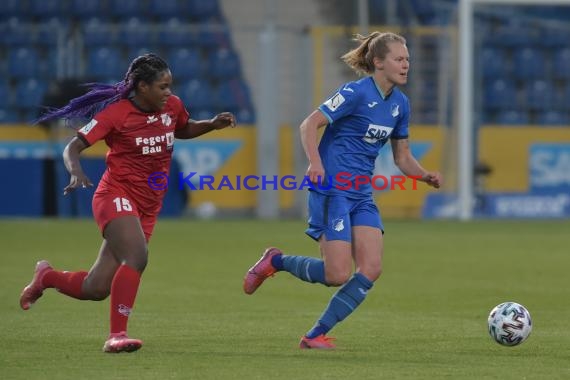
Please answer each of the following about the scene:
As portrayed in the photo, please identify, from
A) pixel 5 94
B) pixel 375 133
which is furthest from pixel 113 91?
pixel 5 94

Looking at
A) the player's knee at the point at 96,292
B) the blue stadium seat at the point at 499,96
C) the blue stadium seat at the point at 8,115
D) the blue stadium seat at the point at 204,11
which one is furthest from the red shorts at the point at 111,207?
the blue stadium seat at the point at 499,96

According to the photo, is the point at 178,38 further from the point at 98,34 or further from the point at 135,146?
the point at 135,146

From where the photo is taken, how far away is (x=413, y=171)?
846cm

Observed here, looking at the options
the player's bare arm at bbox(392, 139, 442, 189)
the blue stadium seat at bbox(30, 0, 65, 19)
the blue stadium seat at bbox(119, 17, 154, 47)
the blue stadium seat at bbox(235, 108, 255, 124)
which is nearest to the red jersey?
the player's bare arm at bbox(392, 139, 442, 189)

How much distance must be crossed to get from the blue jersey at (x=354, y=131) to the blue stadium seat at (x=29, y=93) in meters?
16.8

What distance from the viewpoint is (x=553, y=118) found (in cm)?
2586

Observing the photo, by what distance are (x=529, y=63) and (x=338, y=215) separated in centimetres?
1950

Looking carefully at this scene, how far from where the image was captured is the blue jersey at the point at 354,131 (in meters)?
8.09

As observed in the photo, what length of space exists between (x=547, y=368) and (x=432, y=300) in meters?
4.18

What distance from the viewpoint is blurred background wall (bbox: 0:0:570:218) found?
2358 cm

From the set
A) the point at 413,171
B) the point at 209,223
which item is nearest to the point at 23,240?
the point at 209,223

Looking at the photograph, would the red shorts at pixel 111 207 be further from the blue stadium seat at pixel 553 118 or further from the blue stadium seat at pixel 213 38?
the blue stadium seat at pixel 553 118

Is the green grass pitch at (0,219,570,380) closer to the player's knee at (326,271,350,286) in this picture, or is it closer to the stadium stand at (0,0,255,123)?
the player's knee at (326,271,350,286)

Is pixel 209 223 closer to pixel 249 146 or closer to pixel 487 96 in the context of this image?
pixel 249 146
